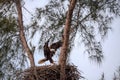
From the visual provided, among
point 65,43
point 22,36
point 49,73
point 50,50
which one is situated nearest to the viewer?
point 65,43

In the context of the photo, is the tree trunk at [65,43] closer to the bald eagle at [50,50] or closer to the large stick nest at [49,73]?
the large stick nest at [49,73]

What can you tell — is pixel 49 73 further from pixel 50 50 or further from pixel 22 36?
pixel 22 36

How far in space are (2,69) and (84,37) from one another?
5.74 ft

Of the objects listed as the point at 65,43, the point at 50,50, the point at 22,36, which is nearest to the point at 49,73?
the point at 50,50

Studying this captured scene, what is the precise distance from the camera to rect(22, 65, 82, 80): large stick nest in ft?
22.1

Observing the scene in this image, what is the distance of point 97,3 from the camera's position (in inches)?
296

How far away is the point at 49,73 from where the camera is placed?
269 inches

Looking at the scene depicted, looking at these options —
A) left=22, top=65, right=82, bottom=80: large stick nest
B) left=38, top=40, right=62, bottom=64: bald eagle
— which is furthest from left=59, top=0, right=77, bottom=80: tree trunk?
left=38, top=40, right=62, bottom=64: bald eagle

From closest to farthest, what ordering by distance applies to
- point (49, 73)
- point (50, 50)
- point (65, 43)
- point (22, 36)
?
point (65, 43)
point (49, 73)
point (50, 50)
point (22, 36)

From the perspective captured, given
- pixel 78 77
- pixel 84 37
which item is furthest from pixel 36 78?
pixel 84 37

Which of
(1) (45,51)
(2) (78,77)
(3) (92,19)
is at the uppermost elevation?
(3) (92,19)

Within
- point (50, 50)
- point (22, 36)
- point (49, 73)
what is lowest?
point (49, 73)

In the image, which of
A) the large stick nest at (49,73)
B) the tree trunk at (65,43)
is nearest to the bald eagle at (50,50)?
the large stick nest at (49,73)

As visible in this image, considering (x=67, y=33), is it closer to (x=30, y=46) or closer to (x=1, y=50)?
(x=30, y=46)
